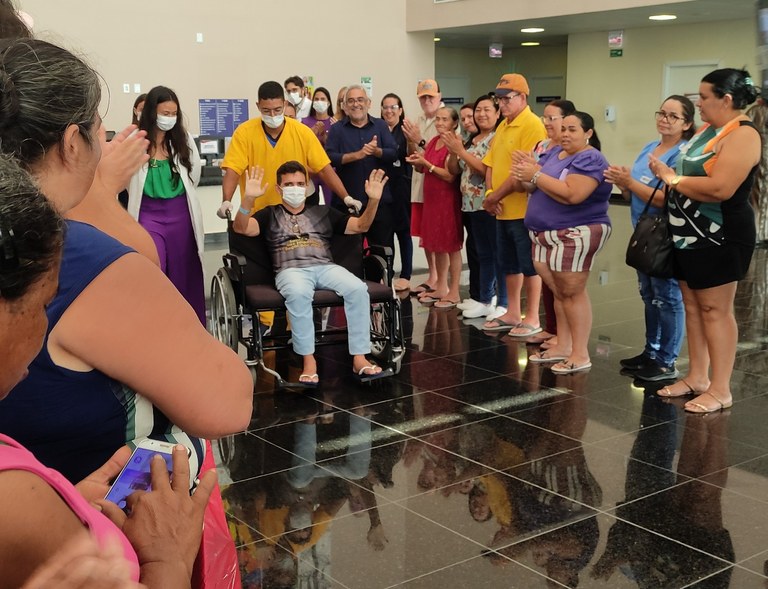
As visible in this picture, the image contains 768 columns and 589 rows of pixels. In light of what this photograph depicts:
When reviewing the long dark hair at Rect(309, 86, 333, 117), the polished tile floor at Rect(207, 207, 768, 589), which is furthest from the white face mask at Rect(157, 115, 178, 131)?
the long dark hair at Rect(309, 86, 333, 117)

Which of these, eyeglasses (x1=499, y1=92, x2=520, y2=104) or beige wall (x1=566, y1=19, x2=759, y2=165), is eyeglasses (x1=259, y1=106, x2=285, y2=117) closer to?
eyeglasses (x1=499, y1=92, x2=520, y2=104)

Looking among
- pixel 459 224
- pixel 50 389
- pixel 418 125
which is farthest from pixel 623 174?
pixel 50 389

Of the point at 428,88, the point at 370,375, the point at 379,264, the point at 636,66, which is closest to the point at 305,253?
the point at 379,264

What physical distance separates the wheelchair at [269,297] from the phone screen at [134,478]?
350cm

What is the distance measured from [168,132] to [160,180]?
284 mm

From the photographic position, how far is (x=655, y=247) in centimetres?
441

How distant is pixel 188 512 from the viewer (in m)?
1.16

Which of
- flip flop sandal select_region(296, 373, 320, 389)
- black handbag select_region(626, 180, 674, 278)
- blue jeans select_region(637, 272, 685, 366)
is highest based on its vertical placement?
black handbag select_region(626, 180, 674, 278)

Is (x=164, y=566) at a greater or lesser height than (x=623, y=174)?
lesser

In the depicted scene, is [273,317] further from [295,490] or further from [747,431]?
[747,431]

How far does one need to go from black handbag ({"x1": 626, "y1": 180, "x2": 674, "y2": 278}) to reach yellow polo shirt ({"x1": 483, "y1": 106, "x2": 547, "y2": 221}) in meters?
1.48

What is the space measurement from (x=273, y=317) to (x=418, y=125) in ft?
8.04

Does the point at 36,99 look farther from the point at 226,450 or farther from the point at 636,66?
the point at 636,66

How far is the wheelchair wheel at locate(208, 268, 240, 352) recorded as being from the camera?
5.14 meters
